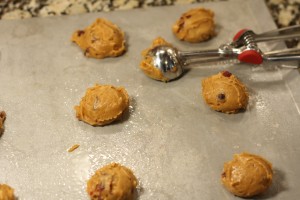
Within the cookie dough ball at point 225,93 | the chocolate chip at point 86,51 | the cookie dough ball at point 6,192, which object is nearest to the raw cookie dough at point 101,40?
the chocolate chip at point 86,51

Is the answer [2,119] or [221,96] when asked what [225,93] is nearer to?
[221,96]

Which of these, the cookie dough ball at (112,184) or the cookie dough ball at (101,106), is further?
the cookie dough ball at (101,106)

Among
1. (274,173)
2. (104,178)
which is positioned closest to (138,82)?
(104,178)

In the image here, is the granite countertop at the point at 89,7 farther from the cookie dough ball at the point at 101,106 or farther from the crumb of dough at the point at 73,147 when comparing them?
the crumb of dough at the point at 73,147

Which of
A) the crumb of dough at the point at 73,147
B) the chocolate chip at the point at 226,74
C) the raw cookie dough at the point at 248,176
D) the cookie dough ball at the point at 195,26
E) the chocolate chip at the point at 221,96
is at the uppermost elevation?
the cookie dough ball at the point at 195,26

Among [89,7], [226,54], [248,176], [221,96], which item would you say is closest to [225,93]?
[221,96]

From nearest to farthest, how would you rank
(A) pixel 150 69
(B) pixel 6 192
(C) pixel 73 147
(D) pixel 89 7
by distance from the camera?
(B) pixel 6 192 < (C) pixel 73 147 < (A) pixel 150 69 < (D) pixel 89 7
